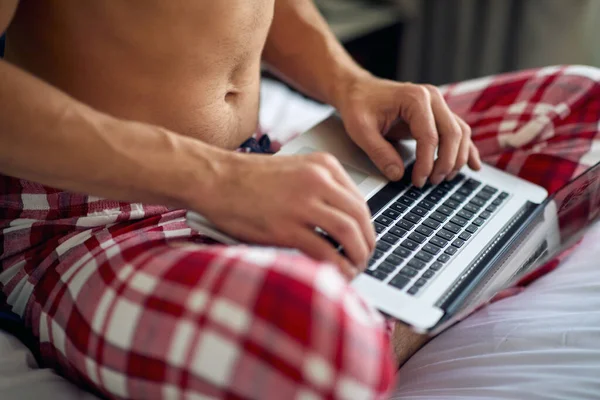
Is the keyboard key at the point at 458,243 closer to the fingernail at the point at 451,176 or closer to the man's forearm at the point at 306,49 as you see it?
the fingernail at the point at 451,176

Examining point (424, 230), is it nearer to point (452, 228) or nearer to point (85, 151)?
point (452, 228)

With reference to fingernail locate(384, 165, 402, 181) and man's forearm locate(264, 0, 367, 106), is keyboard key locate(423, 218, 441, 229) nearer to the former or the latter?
fingernail locate(384, 165, 402, 181)

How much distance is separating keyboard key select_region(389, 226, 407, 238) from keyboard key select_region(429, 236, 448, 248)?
0.10 feet

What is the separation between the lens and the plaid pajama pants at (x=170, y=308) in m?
0.47

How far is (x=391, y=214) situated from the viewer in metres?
0.73

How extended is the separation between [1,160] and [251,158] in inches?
8.2

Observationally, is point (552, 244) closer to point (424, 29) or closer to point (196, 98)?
point (196, 98)

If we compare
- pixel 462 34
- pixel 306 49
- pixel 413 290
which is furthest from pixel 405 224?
pixel 462 34

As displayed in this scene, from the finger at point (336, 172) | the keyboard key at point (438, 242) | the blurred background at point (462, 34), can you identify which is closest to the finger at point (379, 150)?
the keyboard key at point (438, 242)

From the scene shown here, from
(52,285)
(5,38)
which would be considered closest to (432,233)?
(52,285)

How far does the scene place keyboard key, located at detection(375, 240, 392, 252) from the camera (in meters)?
0.67

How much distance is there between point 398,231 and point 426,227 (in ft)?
0.12

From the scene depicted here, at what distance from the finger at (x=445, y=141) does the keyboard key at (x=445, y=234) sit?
0.30 ft

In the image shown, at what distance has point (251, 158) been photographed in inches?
23.4
